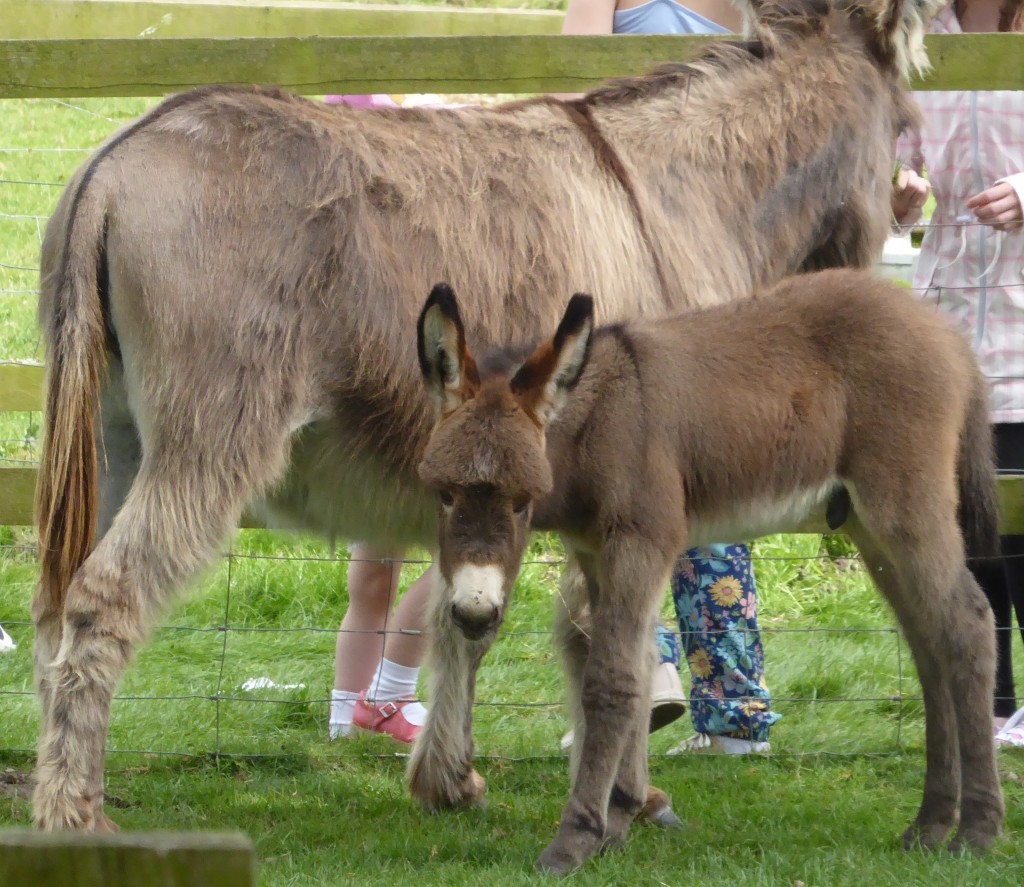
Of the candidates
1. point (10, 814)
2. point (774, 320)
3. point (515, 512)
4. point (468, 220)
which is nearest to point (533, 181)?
point (468, 220)

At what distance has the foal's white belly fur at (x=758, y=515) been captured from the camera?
131 inches

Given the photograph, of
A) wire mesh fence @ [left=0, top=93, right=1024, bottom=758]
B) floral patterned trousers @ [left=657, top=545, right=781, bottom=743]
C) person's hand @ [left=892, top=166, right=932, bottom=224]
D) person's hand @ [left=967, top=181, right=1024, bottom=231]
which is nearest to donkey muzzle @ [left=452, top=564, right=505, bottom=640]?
wire mesh fence @ [left=0, top=93, right=1024, bottom=758]

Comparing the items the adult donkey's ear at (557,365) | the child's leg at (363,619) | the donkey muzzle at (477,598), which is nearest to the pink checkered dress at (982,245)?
the adult donkey's ear at (557,365)

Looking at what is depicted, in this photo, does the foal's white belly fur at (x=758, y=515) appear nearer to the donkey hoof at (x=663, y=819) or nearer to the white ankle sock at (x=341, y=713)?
the donkey hoof at (x=663, y=819)

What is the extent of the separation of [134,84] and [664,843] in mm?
2618

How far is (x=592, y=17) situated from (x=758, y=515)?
6.49ft

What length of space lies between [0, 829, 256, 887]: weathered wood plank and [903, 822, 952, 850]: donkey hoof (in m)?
2.65

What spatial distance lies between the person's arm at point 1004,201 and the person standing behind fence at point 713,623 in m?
1.17

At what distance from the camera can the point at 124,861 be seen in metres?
1.04

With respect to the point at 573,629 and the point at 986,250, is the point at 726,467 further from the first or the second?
the point at 986,250

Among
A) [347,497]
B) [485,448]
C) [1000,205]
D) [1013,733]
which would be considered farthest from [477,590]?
[1013,733]

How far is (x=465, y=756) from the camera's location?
3.86 m

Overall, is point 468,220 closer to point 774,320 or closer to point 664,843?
point 774,320

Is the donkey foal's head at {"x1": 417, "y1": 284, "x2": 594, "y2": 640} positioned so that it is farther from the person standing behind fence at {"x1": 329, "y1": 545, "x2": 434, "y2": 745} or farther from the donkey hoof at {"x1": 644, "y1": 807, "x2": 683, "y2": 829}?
the person standing behind fence at {"x1": 329, "y1": 545, "x2": 434, "y2": 745}
